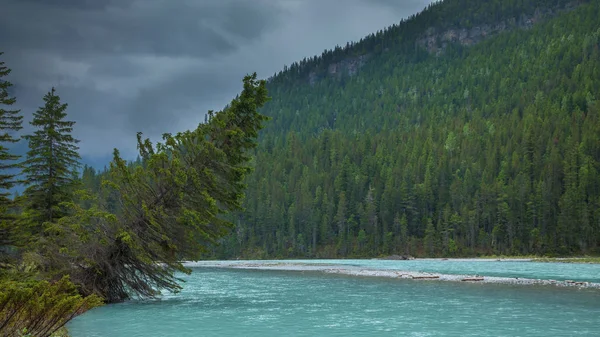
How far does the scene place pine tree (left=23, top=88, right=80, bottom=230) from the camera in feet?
129

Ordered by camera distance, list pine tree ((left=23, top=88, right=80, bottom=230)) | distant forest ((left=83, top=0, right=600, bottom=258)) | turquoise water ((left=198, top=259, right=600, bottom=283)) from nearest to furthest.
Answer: pine tree ((left=23, top=88, right=80, bottom=230)), turquoise water ((left=198, top=259, right=600, bottom=283)), distant forest ((left=83, top=0, right=600, bottom=258))

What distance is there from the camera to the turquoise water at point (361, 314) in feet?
76.0

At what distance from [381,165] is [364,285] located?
4897 inches

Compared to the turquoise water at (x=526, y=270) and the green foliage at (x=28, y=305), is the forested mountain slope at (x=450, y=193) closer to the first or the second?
the turquoise water at (x=526, y=270)

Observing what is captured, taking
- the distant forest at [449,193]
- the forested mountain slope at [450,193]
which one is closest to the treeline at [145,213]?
the distant forest at [449,193]

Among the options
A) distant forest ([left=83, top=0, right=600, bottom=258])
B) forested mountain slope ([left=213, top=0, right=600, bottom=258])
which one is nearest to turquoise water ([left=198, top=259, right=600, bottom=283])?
distant forest ([left=83, top=0, right=600, bottom=258])

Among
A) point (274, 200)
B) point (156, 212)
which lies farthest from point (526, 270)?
point (274, 200)

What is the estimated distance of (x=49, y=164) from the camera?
1572 inches

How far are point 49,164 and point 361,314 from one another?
86.5ft

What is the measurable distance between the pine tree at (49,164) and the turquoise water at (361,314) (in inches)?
438

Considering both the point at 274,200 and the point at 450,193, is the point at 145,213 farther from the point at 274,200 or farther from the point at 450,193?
the point at 274,200

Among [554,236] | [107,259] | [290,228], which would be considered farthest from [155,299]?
[290,228]

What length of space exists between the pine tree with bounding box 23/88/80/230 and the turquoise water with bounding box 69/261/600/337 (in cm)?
1114

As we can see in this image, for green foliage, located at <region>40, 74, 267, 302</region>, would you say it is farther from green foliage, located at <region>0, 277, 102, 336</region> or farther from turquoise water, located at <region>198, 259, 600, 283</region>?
turquoise water, located at <region>198, 259, 600, 283</region>
